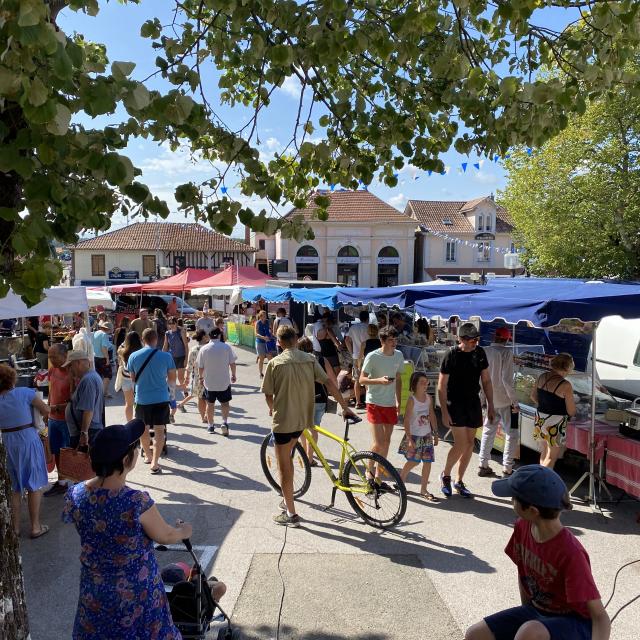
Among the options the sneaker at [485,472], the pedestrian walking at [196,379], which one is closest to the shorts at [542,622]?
the sneaker at [485,472]

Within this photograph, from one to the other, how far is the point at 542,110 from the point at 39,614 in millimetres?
4995

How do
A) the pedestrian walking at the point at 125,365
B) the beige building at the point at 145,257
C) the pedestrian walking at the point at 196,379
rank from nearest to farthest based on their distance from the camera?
the pedestrian walking at the point at 125,365
the pedestrian walking at the point at 196,379
the beige building at the point at 145,257

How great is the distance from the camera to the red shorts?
252 inches

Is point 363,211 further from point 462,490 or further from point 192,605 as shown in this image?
point 192,605

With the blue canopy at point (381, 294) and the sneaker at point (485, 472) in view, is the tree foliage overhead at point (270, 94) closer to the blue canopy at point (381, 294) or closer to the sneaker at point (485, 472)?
the sneaker at point (485, 472)

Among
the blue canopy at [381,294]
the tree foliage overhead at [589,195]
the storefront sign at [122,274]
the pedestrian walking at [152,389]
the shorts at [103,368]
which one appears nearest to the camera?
the pedestrian walking at [152,389]

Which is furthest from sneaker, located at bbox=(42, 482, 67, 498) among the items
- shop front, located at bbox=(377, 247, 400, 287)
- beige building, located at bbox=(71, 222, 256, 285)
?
shop front, located at bbox=(377, 247, 400, 287)

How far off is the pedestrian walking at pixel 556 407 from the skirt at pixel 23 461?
4.81 metres

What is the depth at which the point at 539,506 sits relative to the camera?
9.21 feet

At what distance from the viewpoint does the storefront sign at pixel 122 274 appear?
171 ft

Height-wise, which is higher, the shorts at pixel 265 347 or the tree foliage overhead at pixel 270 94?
the tree foliage overhead at pixel 270 94

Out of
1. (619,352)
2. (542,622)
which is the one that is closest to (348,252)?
(619,352)

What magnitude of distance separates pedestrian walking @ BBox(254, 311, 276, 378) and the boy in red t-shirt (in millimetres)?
11985

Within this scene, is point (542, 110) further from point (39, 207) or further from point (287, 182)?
point (39, 207)
